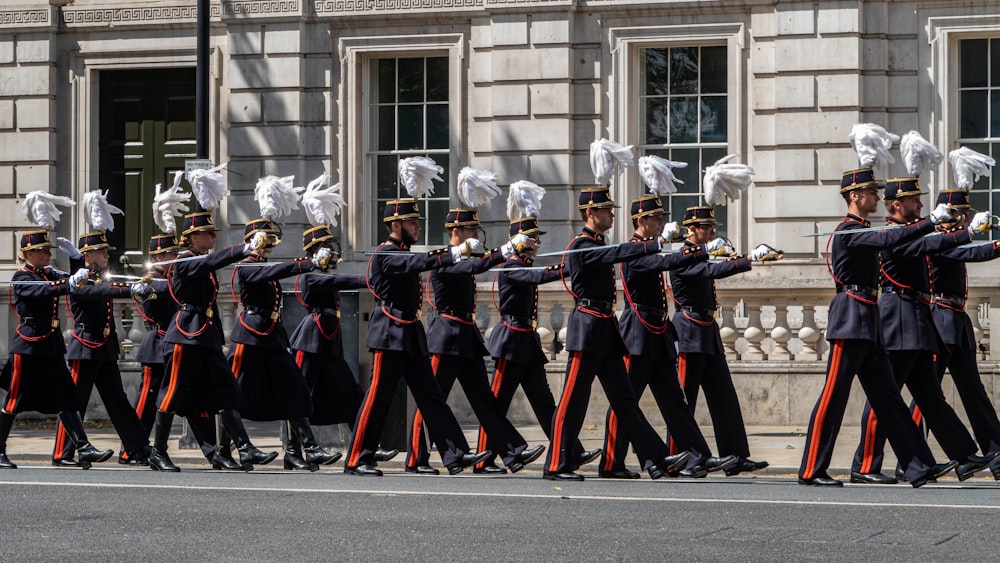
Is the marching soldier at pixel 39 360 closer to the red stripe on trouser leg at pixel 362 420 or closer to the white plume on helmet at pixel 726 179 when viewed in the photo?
the red stripe on trouser leg at pixel 362 420

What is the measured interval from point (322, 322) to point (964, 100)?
8.45 meters

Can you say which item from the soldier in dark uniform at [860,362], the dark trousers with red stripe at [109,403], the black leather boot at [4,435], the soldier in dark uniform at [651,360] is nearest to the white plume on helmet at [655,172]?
the soldier in dark uniform at [651,360]

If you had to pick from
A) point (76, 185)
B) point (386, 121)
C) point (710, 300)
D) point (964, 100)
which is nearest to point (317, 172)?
point (386, 121)

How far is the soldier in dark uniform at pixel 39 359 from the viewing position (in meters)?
13.2

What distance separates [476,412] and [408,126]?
8.60 m

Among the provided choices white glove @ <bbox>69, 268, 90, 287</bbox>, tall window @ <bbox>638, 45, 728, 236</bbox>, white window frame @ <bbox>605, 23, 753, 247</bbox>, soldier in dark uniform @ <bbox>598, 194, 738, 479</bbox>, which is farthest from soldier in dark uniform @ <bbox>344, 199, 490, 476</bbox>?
tall window @ <bbox>638, 45, 728, 236</bbox>

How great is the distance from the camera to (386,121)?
68.2ft

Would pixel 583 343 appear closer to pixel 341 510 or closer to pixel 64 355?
pixel 341 510

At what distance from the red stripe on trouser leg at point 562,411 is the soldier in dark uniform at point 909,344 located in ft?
5.97

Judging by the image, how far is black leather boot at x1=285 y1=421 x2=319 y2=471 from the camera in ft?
43.4

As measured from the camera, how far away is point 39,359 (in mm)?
13281

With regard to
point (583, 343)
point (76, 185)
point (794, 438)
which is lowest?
point (794, 438)

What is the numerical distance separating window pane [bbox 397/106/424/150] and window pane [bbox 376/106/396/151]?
75 mm

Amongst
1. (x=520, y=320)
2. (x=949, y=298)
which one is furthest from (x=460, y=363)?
(x=949, y=298)
